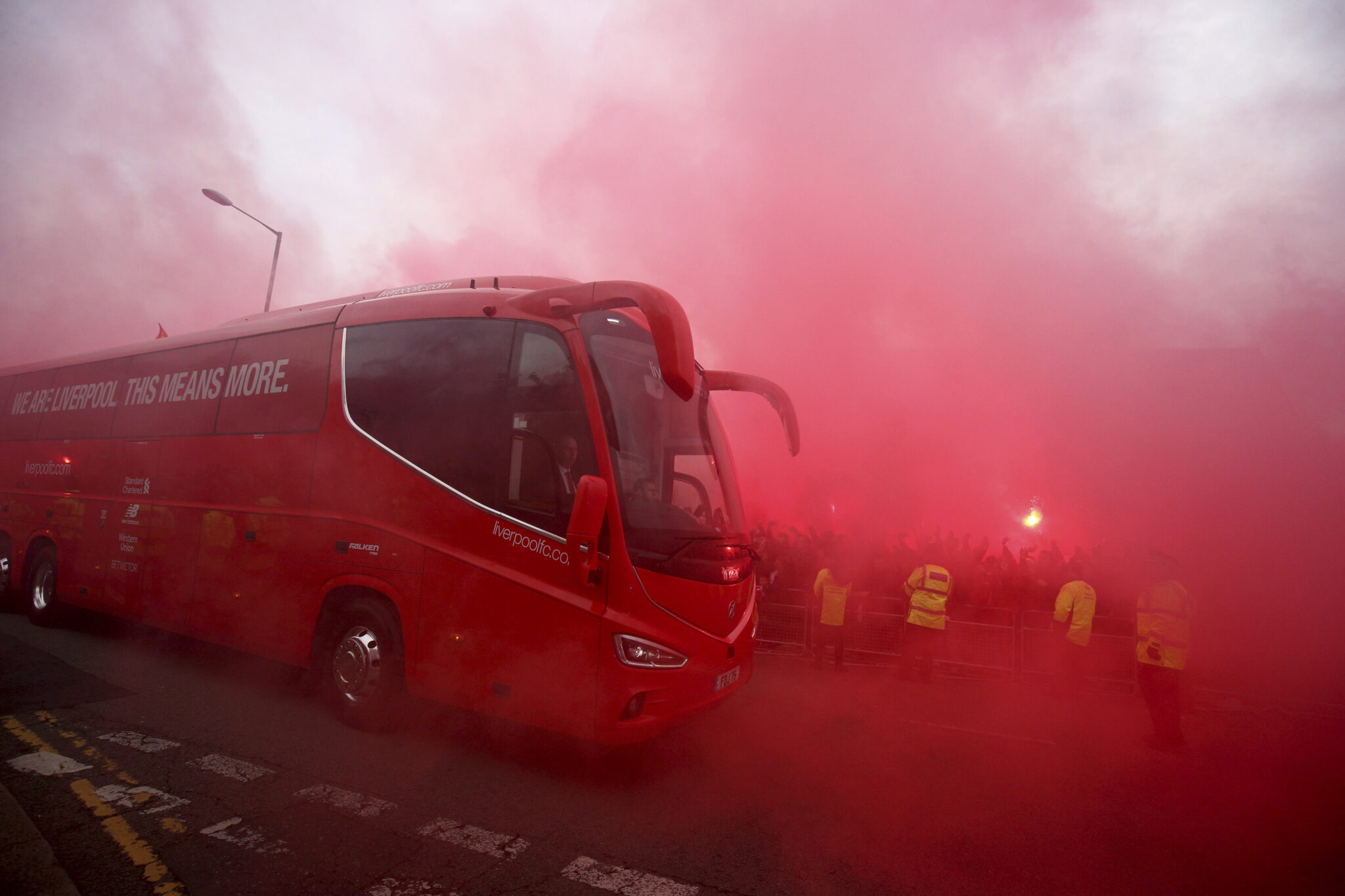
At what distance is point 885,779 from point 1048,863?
112cm

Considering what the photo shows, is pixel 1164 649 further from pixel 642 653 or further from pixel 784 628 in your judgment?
pixel 642 653

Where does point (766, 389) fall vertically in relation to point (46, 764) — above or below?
above

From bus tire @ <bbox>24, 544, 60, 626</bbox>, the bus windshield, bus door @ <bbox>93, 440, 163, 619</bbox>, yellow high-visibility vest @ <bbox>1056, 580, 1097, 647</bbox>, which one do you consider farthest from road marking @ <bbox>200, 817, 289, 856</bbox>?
yellow high-visibility vest @ <bbox>1056, 580, 1097, 647</bbox>

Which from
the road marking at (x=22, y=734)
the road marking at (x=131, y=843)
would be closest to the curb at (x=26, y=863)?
the road marking at (x=131, y=843)

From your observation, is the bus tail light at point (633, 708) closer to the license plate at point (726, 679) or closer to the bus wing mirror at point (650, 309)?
the license plate at point (726, 679)

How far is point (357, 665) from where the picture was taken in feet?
14.3

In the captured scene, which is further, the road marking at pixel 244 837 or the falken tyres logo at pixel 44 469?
the falken tyres logo at pixel 44 469

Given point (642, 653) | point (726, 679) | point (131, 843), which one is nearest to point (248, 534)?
point (131, 843)

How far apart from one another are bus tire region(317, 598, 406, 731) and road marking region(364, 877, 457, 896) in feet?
5.39

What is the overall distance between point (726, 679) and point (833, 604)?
4231 mm

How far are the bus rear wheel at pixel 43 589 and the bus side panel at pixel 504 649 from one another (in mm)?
5920

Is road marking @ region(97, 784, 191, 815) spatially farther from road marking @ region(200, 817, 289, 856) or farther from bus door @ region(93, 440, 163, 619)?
bus door @ region(93, 440, 163, 619)

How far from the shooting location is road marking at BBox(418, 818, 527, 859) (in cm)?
292

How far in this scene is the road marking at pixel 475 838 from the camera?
2.92 meters
